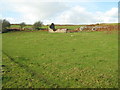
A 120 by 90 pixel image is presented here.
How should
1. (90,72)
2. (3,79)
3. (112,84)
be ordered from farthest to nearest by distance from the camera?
(90,72) → (3,79) → (112,84)

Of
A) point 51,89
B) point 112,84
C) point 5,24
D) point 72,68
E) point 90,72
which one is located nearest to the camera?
point 51,89

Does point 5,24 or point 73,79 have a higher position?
point 5,24

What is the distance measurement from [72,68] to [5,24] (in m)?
78.7

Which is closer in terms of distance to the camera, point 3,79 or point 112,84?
point 112,84

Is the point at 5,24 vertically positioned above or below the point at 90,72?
above

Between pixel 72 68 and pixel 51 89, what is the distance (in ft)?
17.5

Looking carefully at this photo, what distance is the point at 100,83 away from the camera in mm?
11281

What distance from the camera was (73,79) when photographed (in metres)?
12.1

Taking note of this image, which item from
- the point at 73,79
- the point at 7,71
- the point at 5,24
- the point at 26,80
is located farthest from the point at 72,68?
the point at 5,24

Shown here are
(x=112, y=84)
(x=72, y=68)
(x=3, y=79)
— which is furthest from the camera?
(x=72, y=68)

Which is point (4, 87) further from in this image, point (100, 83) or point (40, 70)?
point (100, 83)

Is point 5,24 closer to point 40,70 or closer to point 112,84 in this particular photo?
point 40,70

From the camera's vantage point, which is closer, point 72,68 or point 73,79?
point 73,79

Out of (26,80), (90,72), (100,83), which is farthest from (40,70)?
(100,83)
